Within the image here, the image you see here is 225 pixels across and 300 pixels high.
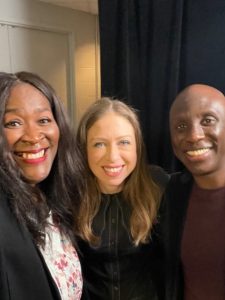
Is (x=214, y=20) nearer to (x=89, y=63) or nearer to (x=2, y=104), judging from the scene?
(x=2, y=104)

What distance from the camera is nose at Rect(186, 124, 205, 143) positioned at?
3.53 ft

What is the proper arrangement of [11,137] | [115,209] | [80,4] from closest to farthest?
[11,137] → [115,209] → [80,4]

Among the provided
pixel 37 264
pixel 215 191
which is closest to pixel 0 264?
pixel 37 264

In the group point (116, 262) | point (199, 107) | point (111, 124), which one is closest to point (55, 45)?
point (111, 124)

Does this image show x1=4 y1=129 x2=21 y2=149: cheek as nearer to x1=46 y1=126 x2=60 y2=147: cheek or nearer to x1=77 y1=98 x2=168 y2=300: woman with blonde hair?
x1=46 y1=126 x2=60 y2=147: cheek

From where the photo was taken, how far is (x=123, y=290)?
122cm

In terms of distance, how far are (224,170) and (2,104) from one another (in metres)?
0.77

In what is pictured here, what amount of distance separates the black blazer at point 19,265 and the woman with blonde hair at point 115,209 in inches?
14.4

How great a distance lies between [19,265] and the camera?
0.84 m

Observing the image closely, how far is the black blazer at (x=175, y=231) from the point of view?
1.18 meters

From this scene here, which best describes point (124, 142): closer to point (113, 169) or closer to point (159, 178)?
point (113, 169)

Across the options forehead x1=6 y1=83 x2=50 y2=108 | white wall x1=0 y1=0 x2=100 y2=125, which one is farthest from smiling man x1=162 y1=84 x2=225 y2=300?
white wall x1=0 y1=0 x2=100 y2=125

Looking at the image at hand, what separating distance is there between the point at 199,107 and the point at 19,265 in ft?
2.48

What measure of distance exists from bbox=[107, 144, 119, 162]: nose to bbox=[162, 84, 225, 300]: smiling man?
0.23 meters
